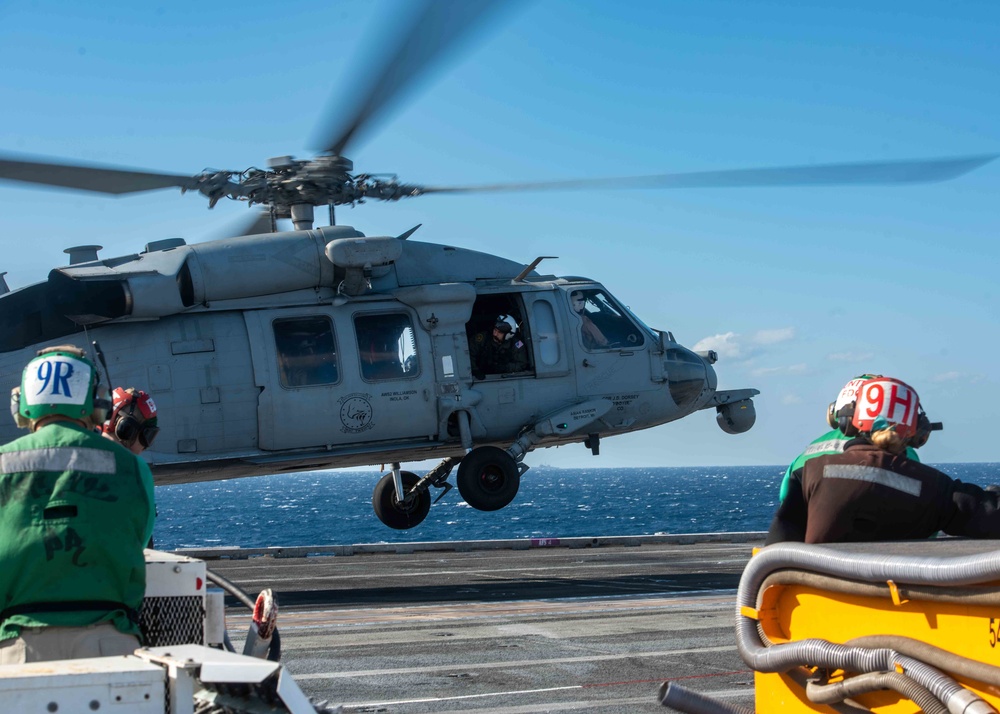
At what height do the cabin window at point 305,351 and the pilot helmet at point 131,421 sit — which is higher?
the cabin window at point 305,351

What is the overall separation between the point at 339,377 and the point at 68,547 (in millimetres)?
11269

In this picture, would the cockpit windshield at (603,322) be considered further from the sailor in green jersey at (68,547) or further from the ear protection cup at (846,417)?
the sailor in green jersey at (68,547)

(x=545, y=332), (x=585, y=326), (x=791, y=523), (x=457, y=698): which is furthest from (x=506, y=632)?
(x=585, y=326)

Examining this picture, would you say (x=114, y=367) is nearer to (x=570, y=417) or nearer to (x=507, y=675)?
(x=570, y=417)

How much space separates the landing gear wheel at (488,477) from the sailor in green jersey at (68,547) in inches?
454

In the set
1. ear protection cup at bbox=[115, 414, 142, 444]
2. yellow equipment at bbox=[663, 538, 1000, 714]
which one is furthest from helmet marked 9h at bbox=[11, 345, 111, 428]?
ear protection cup at bbox=[115, 414, 142, 444]

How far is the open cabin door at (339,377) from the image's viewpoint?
14.5 meters

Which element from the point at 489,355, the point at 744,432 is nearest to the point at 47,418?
the point at 489,355

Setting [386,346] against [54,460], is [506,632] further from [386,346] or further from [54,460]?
[54,460]

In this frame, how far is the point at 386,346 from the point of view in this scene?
15133mm

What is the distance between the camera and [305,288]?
1470 cm

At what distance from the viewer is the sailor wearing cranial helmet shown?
4.85 meters

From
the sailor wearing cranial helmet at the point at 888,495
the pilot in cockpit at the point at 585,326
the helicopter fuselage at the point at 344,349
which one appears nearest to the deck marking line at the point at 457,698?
the sailor wearing cranial helmet at the point at 888,495

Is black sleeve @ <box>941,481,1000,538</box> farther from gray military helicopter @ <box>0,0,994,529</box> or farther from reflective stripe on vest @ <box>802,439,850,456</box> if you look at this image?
gray military helicopter @ <box>0,0,994,529</box>
